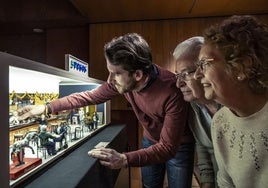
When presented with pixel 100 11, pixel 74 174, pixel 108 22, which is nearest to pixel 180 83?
pixel 74 174

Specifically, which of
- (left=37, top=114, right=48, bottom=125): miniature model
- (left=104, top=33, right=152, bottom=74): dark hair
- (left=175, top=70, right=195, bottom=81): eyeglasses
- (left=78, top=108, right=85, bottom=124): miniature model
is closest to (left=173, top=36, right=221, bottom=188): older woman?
(left=175, top=70, right=195, bottom=81): eyeglasses

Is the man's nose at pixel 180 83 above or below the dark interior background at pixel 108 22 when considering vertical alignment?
below

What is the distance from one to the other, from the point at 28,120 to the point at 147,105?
597 millimetres

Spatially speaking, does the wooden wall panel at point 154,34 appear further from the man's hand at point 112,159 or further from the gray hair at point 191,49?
the man's hand at point 112,159

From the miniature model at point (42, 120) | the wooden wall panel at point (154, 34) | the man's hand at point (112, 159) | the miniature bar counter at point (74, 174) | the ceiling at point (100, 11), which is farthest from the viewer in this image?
the wooden wall panel at point (154, 34)

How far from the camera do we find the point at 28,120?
117 centimetres

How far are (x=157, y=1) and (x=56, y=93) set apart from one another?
71.5 inches

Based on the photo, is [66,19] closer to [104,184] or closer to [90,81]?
[90,81]

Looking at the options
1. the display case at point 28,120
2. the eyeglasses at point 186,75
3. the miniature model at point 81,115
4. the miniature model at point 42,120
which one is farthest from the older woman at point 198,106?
the miniature model at point 81,115

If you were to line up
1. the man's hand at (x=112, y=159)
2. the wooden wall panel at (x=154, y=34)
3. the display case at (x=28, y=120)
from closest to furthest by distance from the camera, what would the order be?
the display case at (x=28, y=120) < the man's hand at (x=112, y=159) < the wooden wall panel at (x=154, y=34)

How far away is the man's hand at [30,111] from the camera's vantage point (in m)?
1.12

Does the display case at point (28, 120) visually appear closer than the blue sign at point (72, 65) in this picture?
Yes

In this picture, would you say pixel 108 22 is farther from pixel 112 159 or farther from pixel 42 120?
pixel 112 159

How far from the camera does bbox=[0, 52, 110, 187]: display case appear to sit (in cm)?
64
